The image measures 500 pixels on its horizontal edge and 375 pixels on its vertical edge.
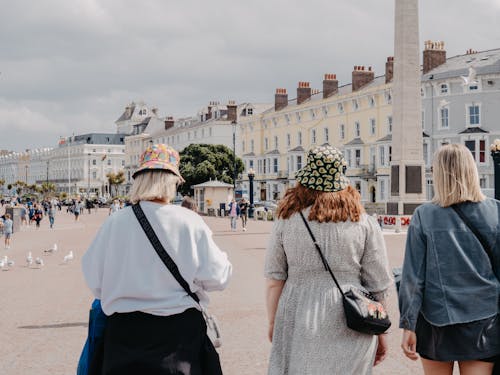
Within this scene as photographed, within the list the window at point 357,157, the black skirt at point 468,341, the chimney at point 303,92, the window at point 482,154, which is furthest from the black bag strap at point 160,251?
the chimney at point 303,92

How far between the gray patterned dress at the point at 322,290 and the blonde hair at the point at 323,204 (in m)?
0.04

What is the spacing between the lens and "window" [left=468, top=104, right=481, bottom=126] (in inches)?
2039

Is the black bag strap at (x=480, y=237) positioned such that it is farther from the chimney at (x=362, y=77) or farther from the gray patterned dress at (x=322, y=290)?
the chimney at (x=362, y=77)

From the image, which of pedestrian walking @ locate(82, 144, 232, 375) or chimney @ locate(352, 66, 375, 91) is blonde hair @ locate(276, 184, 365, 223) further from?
chimney @ locate(352, 66, 375, 91)

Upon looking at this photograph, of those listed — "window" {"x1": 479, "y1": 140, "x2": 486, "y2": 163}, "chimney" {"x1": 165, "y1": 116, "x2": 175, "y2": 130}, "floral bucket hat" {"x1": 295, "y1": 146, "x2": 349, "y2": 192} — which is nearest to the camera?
"floral bucket hat" {"x1": 295, "y1": 146, "x2": 349, "y2": 192}

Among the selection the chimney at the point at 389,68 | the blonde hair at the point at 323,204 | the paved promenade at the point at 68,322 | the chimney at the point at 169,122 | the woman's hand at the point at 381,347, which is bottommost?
the paved promenade at the point at 68,322

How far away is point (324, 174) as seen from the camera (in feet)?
13.2

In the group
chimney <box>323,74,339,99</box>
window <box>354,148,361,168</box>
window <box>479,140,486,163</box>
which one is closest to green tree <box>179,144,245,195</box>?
chimney <box>323,74,339,99</box>

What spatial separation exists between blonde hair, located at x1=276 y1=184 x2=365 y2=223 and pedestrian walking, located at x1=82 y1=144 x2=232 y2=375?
508mm

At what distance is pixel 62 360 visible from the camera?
722cm

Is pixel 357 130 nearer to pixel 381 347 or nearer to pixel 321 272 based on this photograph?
pixel 381 347

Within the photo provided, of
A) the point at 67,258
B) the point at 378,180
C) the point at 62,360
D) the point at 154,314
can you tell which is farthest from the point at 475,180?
the point at 378,180

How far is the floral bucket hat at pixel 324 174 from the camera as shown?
4.02 metres

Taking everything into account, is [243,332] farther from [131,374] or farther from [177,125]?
[177,125]
